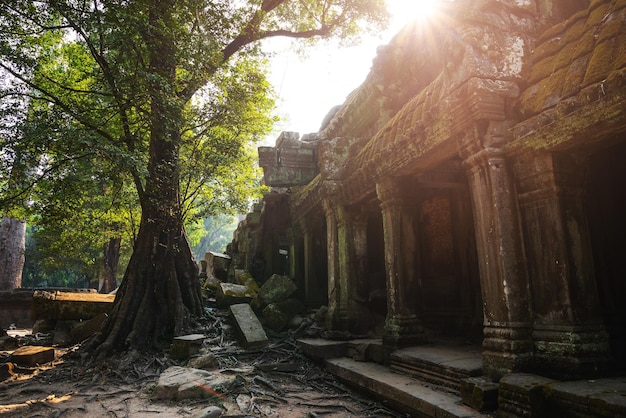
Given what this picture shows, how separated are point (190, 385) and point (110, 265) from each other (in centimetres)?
1443

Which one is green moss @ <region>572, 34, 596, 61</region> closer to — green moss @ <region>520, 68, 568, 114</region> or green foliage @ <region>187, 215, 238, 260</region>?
green moss @ <region>520, 68, 568, 114</region>

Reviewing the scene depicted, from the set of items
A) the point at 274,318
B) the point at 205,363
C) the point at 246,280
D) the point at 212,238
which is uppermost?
the point at 212,238

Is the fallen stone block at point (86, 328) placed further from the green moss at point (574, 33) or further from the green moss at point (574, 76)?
the green moss at point (574, 33)

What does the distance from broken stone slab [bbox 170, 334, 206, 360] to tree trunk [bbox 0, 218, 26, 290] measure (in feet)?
39.5

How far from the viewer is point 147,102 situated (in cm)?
604

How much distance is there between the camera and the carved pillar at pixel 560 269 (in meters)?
2.75

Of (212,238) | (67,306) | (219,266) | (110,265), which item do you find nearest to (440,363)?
(67,306)

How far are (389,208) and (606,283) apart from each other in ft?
8.23

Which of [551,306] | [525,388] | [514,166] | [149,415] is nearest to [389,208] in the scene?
[514,166]

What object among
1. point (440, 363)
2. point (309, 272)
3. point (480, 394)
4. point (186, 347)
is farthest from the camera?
point (309, 272)

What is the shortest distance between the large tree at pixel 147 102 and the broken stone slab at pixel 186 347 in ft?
2.51

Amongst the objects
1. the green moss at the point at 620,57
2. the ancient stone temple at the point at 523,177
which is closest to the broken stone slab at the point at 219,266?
the ancient stone temple at the point at 523,177

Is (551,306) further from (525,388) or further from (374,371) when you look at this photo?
(374,371)

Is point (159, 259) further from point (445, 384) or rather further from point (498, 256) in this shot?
point (498, 256)
